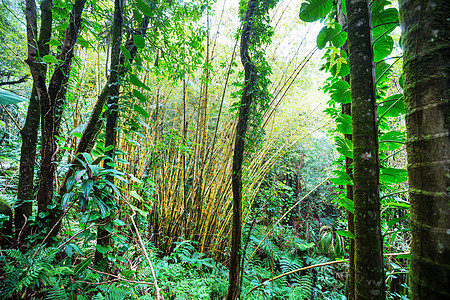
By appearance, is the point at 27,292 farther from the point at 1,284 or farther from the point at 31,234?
the point at 31,234

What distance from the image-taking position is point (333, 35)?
54 cm

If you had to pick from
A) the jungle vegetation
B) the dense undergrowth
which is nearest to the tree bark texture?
the jungle vegetation

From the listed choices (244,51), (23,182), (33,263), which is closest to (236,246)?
(33,263)

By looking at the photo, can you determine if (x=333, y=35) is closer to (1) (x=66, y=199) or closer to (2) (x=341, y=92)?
(2) (x=341, y=92)

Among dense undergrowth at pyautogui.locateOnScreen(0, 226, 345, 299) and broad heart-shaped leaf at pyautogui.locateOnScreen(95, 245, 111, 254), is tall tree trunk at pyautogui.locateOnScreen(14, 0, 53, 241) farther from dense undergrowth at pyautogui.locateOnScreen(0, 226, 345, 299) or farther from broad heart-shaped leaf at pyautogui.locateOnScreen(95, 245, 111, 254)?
broad heart-shaped leaf at pyautogui.locateOnScreen(95, 245, 111, 254)

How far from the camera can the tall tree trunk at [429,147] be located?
0.89 feet

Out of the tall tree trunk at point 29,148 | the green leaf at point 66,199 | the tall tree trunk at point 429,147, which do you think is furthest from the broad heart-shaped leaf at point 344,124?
the tall tree trunk at point 29,148

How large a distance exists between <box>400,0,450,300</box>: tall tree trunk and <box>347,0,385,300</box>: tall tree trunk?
0.07m

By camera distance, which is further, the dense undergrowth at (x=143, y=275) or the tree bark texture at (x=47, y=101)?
the tree bark texture at (x=47, y=101)

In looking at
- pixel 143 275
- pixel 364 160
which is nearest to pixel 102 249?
pixel 143 275

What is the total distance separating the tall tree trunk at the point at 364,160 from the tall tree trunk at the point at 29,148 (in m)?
1.35

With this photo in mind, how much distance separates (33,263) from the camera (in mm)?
697

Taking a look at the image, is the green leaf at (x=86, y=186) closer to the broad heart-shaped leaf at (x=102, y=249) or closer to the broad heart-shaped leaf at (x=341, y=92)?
the broad heart-shaped leaf at (x=102, y=249)

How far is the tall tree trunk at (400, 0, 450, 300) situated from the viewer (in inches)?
10.7
